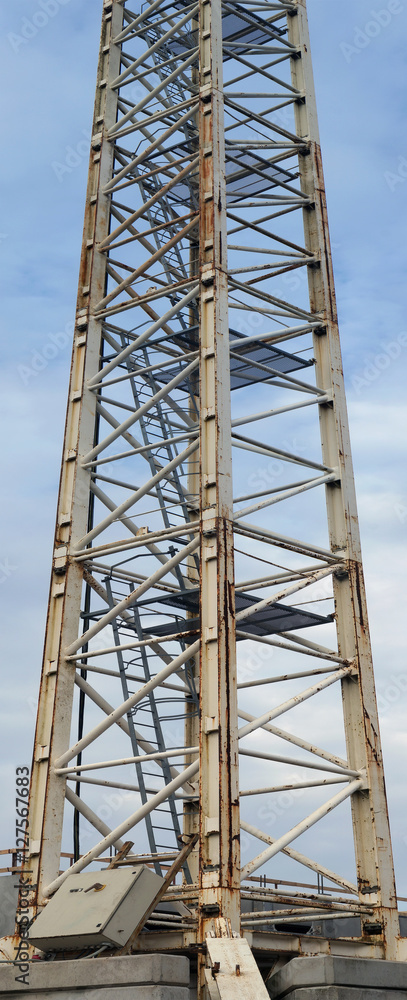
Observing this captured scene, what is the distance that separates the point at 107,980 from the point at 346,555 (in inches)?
353

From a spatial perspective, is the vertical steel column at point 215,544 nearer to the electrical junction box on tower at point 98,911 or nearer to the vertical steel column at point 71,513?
the electrical junction box on tower at point 98,911

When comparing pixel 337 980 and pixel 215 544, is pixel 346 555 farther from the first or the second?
pixel 337 980

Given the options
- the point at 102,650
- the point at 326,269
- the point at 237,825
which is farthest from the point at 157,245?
the point at 237,825

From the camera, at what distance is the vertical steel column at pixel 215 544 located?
52.9ft

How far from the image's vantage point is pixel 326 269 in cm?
2350

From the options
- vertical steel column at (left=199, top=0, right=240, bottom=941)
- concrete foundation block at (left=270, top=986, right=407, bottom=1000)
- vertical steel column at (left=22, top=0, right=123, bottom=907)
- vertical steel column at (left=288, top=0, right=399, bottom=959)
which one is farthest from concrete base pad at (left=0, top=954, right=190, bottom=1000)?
vertical steel column at (left=288, top=0, right=399, bottom=959)

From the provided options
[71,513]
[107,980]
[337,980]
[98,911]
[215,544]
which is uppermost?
[71,513]

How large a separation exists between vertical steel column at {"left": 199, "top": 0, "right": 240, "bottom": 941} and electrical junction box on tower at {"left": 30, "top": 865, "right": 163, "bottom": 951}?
0.90 meters

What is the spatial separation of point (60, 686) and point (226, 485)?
4722mm

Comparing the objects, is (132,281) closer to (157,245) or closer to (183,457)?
(157,245)

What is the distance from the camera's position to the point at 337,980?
51.2 feet

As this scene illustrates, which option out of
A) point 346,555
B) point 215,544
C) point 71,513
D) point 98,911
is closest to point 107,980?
point 98,911

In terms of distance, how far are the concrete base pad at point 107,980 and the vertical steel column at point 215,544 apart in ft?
5.67

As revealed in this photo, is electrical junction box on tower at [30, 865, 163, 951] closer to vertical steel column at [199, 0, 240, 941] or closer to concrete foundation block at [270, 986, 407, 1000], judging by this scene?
vertical steel column at [199, 0, 240, 941]
